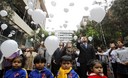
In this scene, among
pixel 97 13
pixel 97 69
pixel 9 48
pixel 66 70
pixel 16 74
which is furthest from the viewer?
pixel 97 13

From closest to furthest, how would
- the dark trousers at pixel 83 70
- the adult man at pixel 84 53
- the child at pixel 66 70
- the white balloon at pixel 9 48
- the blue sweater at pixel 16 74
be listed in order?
the blue sweater at pixel 16 74
the child at pixel 66 70
the white balloon at pixel 9 48
the adult man at pixel 84 53
the dark trousers at pixel 83 70

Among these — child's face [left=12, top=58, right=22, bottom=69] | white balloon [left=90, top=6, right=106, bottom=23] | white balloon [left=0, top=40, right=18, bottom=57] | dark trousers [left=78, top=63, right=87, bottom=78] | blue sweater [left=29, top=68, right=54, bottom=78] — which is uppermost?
white balloon [left=90, top=6, right=106, bottom=23]

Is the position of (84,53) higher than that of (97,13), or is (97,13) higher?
(97,13)

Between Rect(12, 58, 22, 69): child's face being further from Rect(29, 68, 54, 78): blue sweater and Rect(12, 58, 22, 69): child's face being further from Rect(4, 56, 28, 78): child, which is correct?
Rect(29, 68, 54, 78): blue sweater

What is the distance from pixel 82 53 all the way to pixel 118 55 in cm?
102

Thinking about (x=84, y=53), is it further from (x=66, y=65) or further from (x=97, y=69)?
(x=97, y=69)

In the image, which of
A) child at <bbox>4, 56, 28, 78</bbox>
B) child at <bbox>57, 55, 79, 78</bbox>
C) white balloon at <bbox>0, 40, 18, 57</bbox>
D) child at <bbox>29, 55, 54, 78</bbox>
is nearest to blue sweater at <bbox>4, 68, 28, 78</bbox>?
child at <bbox>4, 56, 28, 78</bbox>

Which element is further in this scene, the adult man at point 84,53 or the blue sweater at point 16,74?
the adult man at point 84,53

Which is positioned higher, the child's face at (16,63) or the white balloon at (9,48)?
the white balloon at (9,48)

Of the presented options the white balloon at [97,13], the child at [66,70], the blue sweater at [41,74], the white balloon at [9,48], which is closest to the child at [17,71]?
the blue sweater at [41,74]

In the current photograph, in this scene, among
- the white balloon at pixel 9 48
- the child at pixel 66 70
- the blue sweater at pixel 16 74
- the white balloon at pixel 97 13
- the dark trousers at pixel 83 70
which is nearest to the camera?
the blue sweater at pixel 16 74

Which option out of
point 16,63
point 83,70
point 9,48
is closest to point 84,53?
point 83,70

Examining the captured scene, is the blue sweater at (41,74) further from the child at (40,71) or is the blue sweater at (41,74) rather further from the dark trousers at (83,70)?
the dark trousers at (83,70)

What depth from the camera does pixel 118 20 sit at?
24.5 metres
